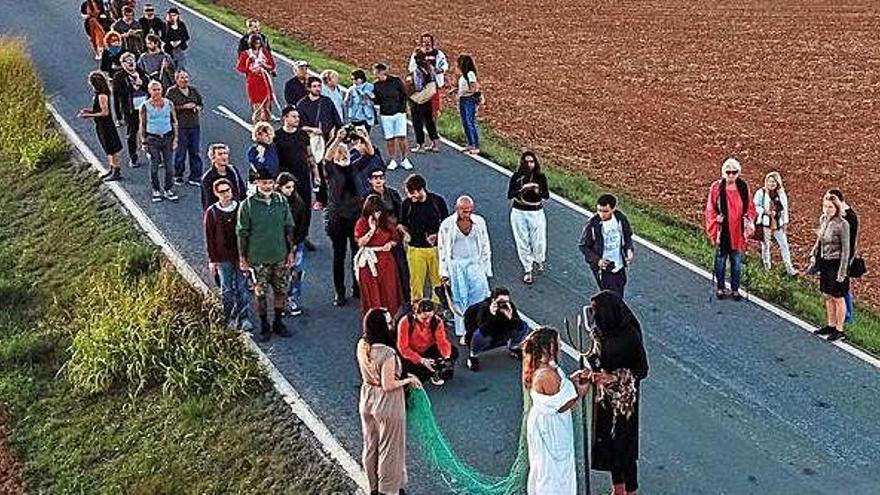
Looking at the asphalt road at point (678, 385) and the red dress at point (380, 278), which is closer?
the asphalt road at point (678, 385)

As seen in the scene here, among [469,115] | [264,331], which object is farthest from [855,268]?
[469,115]

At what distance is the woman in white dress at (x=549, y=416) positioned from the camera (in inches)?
324

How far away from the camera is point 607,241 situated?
12047 millimetres

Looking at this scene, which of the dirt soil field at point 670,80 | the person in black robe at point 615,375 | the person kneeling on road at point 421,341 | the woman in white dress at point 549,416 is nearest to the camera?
the woman in white dress at point 549,416

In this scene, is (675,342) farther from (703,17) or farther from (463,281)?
(703,17)

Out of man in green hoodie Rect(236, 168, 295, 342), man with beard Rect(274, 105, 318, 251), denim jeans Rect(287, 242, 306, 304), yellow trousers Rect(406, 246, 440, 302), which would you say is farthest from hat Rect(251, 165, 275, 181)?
yellow trousers Rect(406, 246, 440, 302)

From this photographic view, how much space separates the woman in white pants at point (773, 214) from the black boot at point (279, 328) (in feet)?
20.4

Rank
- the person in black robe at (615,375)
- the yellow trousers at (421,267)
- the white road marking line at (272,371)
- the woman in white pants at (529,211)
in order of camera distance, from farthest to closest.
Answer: the woman in white pants at (529,211) → the yellow trousers at (421,267) → the white road marking line at (272,371) → the person in black robe at (615,375)

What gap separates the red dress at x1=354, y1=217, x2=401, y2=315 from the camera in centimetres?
1154

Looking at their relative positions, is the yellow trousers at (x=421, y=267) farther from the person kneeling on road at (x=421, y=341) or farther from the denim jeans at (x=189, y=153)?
the denim jeans at (x=189, y=153)

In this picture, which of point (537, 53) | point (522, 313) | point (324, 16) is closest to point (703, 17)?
point (537, 53)

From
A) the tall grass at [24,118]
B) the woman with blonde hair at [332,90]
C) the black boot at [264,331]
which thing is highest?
the woman with blonde hair at [332,90]

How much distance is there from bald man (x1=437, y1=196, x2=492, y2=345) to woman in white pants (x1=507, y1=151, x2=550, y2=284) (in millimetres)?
1645

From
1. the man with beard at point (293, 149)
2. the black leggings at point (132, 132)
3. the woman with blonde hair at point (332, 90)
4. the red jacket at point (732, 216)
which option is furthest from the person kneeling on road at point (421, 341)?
the black leggings at point (132, 132)
